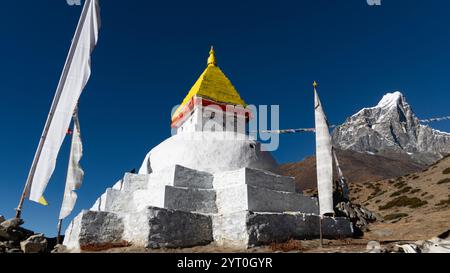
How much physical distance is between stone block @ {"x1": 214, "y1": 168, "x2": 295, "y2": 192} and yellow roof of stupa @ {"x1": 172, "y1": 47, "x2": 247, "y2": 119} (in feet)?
19.8

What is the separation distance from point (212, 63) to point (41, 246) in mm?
15106

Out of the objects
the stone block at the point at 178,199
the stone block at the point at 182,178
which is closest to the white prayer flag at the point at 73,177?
the stone block at the point at 178,199

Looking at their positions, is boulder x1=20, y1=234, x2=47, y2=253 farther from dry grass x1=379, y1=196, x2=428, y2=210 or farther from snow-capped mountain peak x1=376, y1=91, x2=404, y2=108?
snow-capped mountain peak x1=376, y1=91, x2=404, y2=108

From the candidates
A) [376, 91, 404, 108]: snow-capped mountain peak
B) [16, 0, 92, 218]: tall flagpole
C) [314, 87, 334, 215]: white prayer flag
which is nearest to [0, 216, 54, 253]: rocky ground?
[16, 0, 92, 218]: tall flagpole

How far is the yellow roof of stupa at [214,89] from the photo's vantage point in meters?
19.8

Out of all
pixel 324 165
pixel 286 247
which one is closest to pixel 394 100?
pixel 324 165

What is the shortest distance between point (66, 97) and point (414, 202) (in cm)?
3253

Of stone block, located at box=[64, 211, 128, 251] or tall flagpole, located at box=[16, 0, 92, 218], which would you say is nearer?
tall flagpole, located at box=[16, 0, 92, 218]

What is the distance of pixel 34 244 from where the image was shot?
11.7m

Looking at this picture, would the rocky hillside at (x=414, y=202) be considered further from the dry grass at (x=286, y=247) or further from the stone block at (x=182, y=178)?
the stone block at (x=182, y=178)

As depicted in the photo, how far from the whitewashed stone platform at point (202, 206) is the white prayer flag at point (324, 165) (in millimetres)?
2469

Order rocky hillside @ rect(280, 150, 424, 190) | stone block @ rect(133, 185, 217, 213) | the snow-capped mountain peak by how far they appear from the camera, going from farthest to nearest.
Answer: the snow-capped mountain peak, rocky hillside @ rect(280, 150, 424, 190), stone block @ rect(133, 185, 217, 213)

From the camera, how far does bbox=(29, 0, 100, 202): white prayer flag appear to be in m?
8.70
